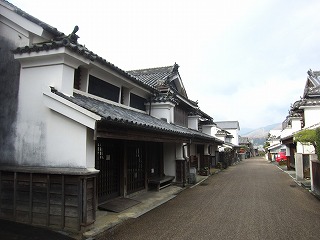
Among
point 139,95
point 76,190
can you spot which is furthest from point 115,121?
point 139,95

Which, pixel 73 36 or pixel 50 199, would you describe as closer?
pixel 50 199

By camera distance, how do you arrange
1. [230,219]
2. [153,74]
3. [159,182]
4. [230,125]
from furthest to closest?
[230,125], [153,74], [159,182], [230,219]

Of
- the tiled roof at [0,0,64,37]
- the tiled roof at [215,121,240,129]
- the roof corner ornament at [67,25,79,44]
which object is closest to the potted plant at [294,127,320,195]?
the roof corner ornament at [67,25,79,44]

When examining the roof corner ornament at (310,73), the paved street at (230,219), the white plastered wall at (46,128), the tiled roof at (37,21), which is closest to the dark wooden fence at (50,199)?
the white plastered wall at (46,128)

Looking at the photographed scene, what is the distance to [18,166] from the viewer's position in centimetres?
829

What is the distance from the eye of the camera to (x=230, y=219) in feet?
29.9

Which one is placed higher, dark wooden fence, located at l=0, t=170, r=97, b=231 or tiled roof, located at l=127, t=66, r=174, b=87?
tiled roof, located at l=127, t=66, r=174, b=87

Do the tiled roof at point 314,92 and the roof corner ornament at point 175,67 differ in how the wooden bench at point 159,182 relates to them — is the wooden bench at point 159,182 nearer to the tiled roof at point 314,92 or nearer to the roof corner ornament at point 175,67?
the roof corner ornament at point 175,67

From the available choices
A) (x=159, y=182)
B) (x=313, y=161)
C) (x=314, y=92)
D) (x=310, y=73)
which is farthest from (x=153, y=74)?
(x=310, y=73)

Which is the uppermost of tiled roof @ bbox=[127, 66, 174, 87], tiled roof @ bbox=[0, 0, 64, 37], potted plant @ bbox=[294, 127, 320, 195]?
tiled roof @ bbox=[127, 66, 174, 87]

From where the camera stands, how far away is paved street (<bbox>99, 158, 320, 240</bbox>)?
755 centimetres

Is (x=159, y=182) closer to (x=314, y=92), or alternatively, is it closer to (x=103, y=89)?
(x=103, y=89)

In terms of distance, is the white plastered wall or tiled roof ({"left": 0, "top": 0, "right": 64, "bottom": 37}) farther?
tiled roof ({"left": 0, "top": 0, "right": 64, "bottom": 37})

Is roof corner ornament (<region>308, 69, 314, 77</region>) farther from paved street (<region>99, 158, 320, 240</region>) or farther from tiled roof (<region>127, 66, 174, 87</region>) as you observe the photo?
paved street (<region>99, 158, 320, 240</region>)
